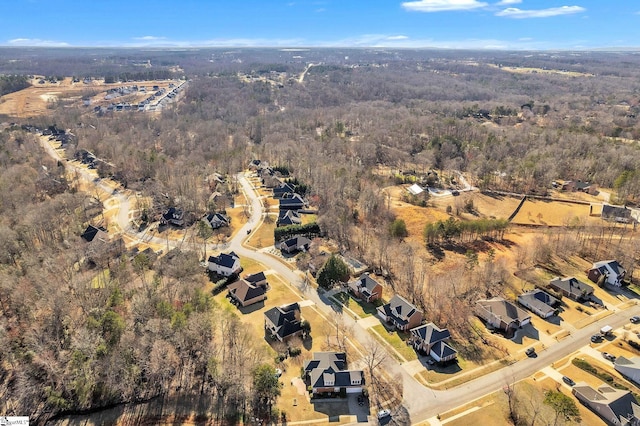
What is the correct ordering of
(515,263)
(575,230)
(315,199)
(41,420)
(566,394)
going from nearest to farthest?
(41,420)
(566,394)
(515,263)
(575,230)
(315,199)

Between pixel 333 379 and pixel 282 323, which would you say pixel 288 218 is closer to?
pixel 282 323

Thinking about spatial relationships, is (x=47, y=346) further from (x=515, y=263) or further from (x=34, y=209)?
(x=515, y=263)

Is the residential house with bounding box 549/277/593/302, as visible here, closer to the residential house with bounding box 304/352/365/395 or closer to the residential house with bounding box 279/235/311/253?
the residential house with bounding box 304/352/365/395

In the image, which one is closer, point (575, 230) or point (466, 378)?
point (466, 378)

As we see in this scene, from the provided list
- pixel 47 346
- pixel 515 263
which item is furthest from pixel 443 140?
pixel 47 346

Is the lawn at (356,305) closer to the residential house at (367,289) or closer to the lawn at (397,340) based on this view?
the residential house at (367,289)

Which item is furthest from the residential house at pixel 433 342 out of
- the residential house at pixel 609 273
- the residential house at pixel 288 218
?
the residential house at pixel 288 218

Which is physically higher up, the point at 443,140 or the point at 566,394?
the point at 443,140

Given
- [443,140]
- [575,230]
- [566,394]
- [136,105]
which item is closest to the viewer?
[566,394]

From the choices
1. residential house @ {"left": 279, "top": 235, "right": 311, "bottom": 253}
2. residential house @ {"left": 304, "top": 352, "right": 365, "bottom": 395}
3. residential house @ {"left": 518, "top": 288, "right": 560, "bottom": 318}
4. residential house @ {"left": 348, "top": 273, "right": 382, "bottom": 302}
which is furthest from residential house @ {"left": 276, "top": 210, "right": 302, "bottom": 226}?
residential house @ {"left": 518, "top": 288, "right": 560, "bottom": 318}
